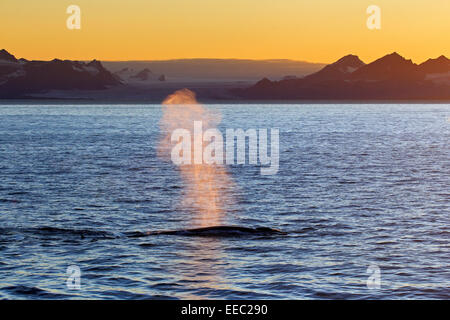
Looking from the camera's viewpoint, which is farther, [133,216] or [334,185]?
[334,185]

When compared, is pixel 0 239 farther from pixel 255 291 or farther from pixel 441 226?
pixel 441 226

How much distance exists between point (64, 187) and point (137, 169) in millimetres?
20745

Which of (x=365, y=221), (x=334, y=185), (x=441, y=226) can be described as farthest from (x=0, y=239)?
(x=334, y=185)

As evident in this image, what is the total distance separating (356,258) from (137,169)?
52.1m

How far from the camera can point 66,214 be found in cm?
4253

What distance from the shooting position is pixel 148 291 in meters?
24.8

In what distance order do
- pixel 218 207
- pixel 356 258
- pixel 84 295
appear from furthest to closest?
pixel 218 207 → pixel 356 258 → pixel 84 295

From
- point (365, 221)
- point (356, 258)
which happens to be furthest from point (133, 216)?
point (356, 258)

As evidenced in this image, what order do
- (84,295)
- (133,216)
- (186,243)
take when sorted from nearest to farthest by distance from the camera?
(84,295) < (186,243) < (133,216)

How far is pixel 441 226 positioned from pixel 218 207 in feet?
49.5

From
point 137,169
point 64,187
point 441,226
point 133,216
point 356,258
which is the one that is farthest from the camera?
point 137,169

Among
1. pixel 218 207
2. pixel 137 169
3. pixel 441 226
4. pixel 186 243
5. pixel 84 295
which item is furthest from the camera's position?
pixel 137 169

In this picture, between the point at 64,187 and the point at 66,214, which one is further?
the point at 64,187

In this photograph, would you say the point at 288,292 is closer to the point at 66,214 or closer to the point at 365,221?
the point at 365,221
